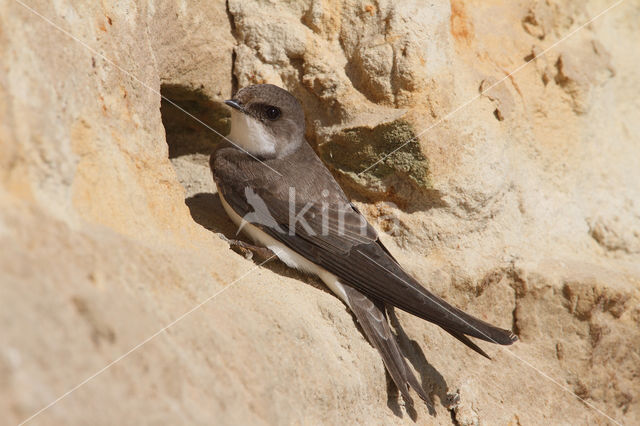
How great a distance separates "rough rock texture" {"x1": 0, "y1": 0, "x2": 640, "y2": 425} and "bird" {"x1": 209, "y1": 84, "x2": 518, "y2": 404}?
10cm

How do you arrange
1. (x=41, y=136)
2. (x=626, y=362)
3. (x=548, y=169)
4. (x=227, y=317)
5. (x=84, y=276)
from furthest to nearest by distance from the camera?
1. (x=548, y=169)
2. (x=626, y=362)
3. (x=227, y=317)
4. (x=41, y=136)
5. (x=84, y=276)

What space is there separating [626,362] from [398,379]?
122cm

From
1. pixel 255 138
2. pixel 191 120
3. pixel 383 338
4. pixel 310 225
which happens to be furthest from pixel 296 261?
pixel 191 120

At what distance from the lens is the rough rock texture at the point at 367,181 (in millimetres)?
1486

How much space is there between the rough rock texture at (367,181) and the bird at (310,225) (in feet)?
0.32

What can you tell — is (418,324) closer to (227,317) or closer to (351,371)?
(351,371)

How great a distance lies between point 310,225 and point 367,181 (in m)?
0.53

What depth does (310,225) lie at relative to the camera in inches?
97.6

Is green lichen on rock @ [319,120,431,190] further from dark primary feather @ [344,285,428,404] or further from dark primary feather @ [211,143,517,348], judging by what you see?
dark primary feather @ [344,285,428,404]

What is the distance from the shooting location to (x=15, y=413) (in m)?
0.99

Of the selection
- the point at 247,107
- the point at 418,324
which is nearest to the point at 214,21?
the point at 247,107

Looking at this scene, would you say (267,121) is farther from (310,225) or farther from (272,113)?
(310,225)

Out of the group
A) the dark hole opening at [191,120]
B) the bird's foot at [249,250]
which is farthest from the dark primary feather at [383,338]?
the dark hole opening at [191,120]

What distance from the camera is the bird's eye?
267cm
